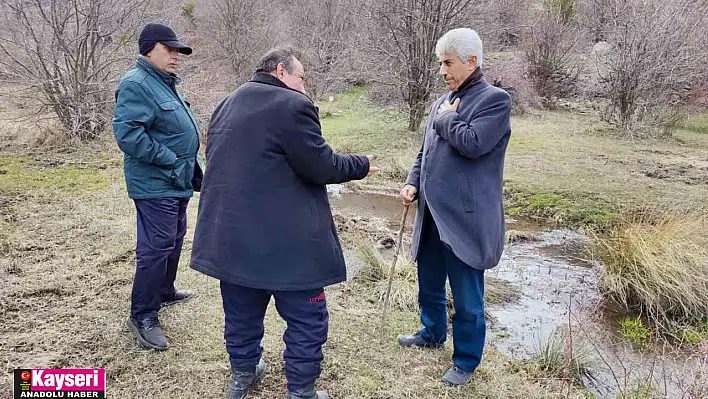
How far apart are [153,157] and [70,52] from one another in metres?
6.82

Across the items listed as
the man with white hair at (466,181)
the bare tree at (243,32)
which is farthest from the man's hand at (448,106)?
the bare tree at (243,32)

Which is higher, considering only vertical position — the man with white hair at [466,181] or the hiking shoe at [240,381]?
the man with white hair at [466,181]

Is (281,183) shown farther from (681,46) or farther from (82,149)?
(681,46)

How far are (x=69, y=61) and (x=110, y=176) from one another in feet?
9.04

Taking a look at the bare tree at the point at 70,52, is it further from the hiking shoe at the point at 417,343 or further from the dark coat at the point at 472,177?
the dark coat at the point at 472,177

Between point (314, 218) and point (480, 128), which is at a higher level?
point (480, 128)

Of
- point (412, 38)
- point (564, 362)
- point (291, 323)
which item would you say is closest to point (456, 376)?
point (564, 362)

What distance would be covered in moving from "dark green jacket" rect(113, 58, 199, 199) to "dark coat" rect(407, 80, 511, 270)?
1319mm

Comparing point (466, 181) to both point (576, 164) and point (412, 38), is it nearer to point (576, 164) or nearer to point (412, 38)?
point (576, 164)

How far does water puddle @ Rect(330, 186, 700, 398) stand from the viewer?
3174 millimetres

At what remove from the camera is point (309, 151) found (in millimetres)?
2074

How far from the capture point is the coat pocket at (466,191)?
2434mm

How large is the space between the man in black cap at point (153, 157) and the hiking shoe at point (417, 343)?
1.27 m

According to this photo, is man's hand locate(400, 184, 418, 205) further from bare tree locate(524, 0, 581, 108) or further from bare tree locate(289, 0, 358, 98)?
bare tree locate(524, 0, 581, 108)
